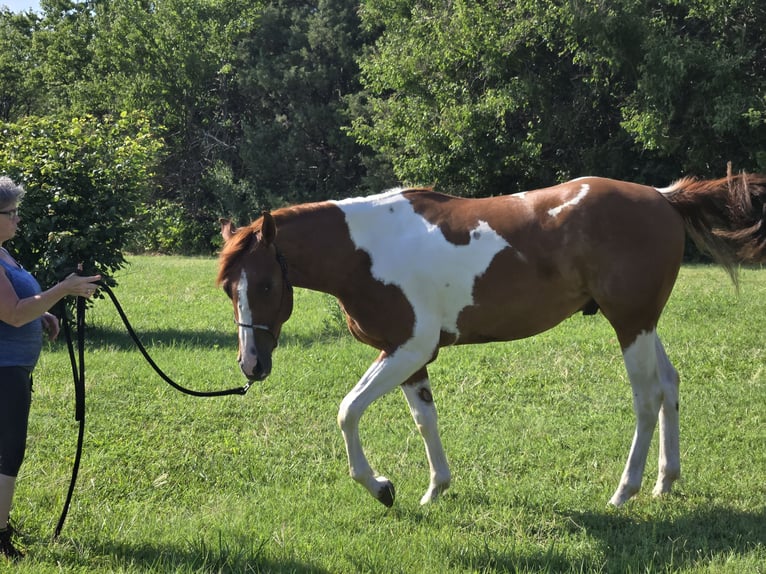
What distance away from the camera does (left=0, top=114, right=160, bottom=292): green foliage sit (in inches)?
375

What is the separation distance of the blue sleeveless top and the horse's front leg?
171 centimetres

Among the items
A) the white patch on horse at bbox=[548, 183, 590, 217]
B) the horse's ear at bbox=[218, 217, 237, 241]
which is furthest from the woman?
the white patch on horse at bbox=[548, 183, 590, 217]

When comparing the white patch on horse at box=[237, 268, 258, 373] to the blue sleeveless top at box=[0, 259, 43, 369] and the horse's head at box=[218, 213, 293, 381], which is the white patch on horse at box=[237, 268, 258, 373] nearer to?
the horse's head at box=[218, 213, 293, 381]

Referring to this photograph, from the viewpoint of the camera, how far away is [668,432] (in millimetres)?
4777

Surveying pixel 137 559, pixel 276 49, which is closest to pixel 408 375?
pixel 137 559

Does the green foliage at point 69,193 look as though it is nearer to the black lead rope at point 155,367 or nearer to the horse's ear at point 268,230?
the black lead rope at point 155,367

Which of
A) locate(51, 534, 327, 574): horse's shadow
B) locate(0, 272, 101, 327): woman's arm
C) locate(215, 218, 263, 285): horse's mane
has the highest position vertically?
locate(0, 272, 101, 327): woman's arm

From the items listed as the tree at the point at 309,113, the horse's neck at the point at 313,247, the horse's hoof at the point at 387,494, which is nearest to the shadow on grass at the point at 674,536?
the horse's hoof at the point at 387,494

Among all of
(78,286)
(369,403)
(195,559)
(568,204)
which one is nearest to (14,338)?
(78,286)

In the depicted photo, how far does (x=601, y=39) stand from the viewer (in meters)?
18.3

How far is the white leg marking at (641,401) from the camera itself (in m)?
4.58

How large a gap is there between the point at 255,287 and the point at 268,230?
34 centimetres

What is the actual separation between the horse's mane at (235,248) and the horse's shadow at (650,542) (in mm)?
2126

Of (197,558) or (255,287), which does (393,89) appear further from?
(197,558)
